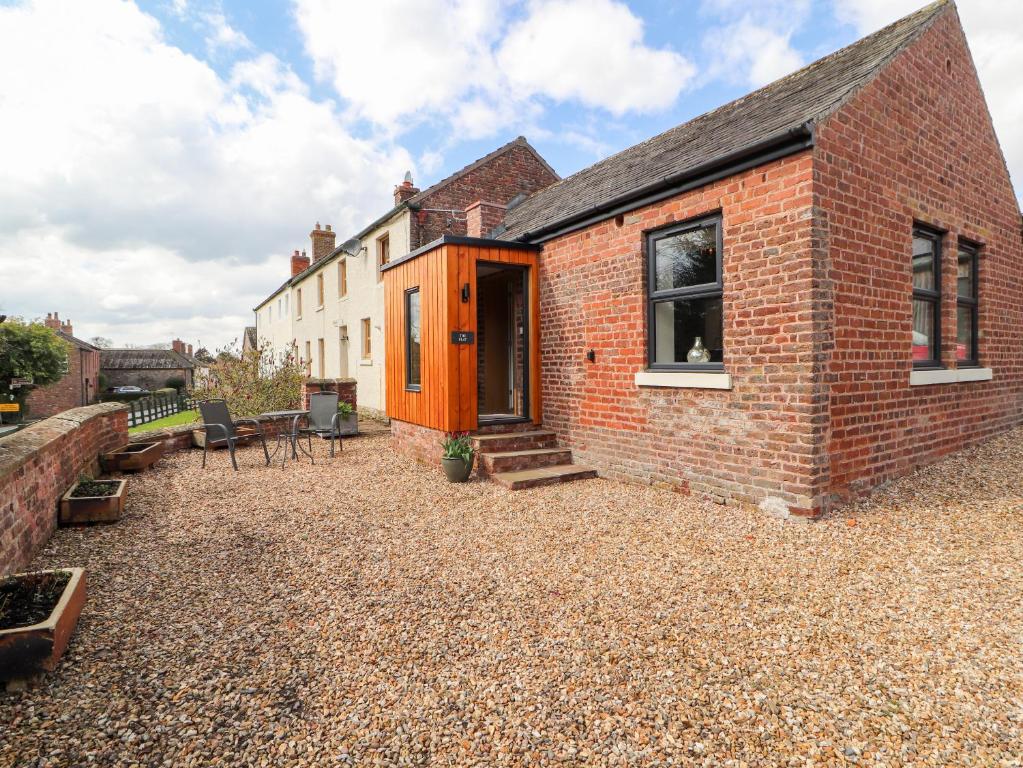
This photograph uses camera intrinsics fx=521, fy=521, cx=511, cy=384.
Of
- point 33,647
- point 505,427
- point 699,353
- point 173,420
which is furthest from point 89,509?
point 173,420

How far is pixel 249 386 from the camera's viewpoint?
1188 cm

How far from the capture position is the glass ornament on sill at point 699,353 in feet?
19.4

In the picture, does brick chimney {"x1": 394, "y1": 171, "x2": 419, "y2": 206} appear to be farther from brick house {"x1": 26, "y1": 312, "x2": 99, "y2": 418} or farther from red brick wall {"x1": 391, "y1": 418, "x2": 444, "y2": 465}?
brick house {"x1": 26, "y1": 312, "x2": 99, "y2": 418}

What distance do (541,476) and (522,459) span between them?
55 cm

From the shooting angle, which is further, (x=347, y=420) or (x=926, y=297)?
(x=347, y=420)

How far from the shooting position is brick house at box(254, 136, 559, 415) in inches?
538

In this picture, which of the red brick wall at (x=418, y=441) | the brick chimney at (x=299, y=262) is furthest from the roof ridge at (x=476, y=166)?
the brick chimney at (x=299, y=262)

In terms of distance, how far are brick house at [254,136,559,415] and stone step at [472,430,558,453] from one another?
5131 millimetres

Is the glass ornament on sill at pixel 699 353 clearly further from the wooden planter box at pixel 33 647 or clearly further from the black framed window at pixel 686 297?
the wooden planter box at pixel 33 647

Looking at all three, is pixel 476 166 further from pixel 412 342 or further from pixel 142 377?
pixel 142 377

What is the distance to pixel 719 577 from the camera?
3.74 meters

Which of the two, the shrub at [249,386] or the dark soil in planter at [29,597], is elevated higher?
the shrub at [249,386]

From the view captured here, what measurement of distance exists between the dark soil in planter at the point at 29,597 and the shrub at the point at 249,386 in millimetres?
8683

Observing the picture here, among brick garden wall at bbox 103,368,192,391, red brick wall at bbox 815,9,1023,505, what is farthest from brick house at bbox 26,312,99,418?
red brick wall at bbox 815,9,1023,505
